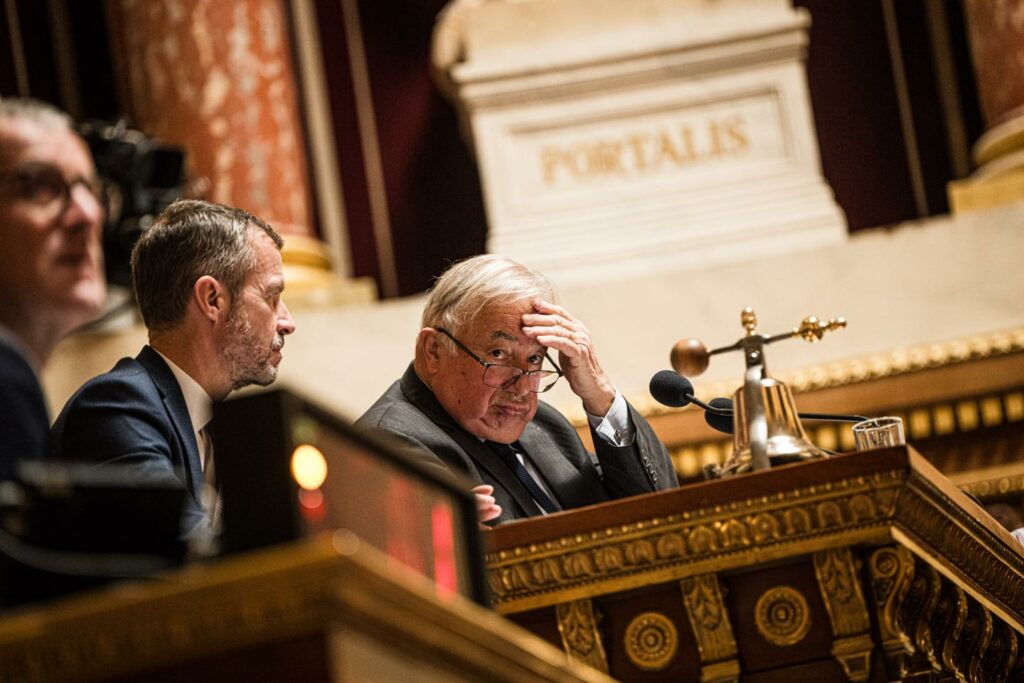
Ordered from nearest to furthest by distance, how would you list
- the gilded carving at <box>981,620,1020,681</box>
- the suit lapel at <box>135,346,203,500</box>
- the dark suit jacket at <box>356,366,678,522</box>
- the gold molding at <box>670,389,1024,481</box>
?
the suit lapel at <box>135,346,203,500</box>
the gilded carving at <box>981,620,1020,681</box>
the dark suit jacket at <box>356,366,678,522</box>
the gold molding at <box>670,389,1024,481</box>

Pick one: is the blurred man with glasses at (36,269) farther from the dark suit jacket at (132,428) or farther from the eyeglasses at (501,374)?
the eyeglasses at (501,374)

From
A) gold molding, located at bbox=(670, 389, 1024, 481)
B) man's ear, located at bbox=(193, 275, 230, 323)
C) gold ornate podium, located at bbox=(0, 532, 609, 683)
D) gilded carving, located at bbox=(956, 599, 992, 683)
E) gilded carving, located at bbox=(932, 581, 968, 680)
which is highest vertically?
gold ornate podium, located at bbox=(0, 532, 609, 683)

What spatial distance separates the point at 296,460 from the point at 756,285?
12.2 feet

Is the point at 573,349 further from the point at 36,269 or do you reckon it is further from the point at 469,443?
the point at 36,269

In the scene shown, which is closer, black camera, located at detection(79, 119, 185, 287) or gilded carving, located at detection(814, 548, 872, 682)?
gilded carving, located at detection(814, 548, 872, 682)

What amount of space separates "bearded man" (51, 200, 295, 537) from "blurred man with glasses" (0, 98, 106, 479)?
33.1 inches

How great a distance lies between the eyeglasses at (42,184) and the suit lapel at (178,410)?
85 centimetres

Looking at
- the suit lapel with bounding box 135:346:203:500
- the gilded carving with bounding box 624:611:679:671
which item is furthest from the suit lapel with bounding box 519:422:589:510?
the gilded carving with bounding box 624:611:679:671

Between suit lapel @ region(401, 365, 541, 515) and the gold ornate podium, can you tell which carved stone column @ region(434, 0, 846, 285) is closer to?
suit lapel @ region(401, 365, 541, 515)

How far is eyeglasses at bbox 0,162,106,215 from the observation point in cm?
155

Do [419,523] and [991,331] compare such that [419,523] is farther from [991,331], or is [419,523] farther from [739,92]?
[739,92]

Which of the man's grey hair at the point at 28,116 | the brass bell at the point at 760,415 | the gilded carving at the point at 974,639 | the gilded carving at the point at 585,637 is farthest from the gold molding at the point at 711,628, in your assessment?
the man's grey hair at the point at 28,116

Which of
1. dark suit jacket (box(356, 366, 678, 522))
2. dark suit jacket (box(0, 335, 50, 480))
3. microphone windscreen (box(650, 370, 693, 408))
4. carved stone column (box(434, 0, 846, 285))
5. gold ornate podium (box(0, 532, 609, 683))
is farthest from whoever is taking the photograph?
carved stone column (box(434, 0, 846, 285))

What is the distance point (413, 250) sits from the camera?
6.48 meters
